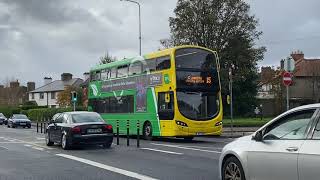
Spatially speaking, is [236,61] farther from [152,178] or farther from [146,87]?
[152,178]

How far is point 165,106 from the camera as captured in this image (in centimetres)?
2433

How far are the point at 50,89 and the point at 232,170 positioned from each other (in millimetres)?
95728

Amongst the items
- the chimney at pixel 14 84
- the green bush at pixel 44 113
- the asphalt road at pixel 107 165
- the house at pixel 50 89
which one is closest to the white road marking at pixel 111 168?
the asphalt road at pixel 107 165

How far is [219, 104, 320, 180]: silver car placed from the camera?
23.1ft

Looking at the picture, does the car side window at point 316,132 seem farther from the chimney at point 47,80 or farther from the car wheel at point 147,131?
the chimney at point 47,80

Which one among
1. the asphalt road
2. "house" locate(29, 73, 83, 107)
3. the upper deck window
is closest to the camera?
the asphalt road

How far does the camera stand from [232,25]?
200 ft

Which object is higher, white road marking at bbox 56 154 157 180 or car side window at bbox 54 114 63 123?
car side window at bbox 54 114 63 123

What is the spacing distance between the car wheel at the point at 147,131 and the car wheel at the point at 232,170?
16.7 meters

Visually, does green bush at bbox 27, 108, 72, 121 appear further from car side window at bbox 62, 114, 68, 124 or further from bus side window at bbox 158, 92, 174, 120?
car side window at bbox 62, 114, 68, 124

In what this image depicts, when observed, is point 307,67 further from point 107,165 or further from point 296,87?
point 107,165

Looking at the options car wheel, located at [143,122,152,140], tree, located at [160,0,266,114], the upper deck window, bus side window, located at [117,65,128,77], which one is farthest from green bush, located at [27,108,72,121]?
the upper deck window

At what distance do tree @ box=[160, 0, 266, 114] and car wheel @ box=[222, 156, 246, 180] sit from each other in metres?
50.4

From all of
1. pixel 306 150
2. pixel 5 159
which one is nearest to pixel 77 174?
pixel 5 159
